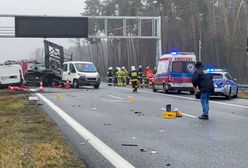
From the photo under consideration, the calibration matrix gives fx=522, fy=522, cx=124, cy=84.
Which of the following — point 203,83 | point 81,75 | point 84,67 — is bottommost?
point 81,75

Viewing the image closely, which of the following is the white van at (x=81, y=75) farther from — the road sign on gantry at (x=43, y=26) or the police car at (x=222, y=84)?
Result: the police car at (x=222, y=84)

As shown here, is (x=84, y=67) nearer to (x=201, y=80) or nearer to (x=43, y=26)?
(x=43, y=26)

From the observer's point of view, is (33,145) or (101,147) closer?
(33,145)

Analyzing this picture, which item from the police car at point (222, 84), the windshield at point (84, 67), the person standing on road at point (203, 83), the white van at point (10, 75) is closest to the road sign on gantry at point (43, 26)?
the windshield at point (84, 67)

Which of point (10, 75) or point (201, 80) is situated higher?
point (201, 80)

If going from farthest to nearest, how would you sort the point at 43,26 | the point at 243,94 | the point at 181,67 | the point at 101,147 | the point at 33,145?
1. the point at 43,26
2. the point at 243,94
3. the point at 181,67
4. the point at 101,147
5. the point at 33,145

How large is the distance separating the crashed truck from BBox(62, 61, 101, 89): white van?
2104 mm

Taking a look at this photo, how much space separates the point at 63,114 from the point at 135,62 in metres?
64.5

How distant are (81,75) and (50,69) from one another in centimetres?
461

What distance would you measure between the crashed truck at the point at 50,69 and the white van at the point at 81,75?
210 cm

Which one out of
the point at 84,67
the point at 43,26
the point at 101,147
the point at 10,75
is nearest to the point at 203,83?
the point at 101,147

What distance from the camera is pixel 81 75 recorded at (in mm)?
36344

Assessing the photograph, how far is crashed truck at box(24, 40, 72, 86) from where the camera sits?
3978 cm

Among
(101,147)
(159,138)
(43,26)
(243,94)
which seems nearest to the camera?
(101,147)
